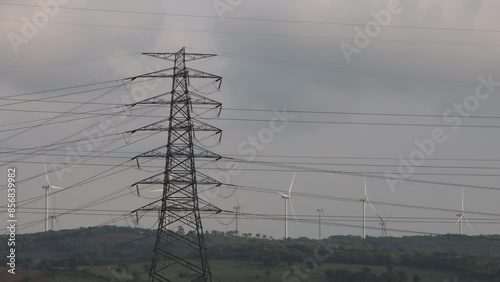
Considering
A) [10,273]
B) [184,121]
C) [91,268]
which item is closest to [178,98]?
[184,121]

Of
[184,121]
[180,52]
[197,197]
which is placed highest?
[180,52]

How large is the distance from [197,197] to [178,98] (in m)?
10.2

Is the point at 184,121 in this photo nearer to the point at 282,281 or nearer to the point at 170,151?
the point at 170,151

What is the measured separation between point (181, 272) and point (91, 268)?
1886cm

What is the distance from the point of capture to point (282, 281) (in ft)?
646

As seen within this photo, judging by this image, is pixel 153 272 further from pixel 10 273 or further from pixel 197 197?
pixel 10 273

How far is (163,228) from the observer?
314 ft

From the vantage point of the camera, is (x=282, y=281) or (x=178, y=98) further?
(x=282, y=281)

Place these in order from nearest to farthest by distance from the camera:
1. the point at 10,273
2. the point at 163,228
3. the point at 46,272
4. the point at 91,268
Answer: the point at 163,228 → the point at 10,273 → the point at 46,272 → the point at 91,268

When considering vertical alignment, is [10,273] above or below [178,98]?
below

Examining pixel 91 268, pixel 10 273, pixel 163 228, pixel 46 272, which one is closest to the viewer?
pixel 163 228

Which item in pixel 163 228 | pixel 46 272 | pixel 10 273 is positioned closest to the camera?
pixel 163 228

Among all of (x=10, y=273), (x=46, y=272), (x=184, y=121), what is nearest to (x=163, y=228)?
(x=184, y=121)

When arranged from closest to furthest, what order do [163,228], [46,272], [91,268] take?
[163,228]
[46,272]
[91,268]
